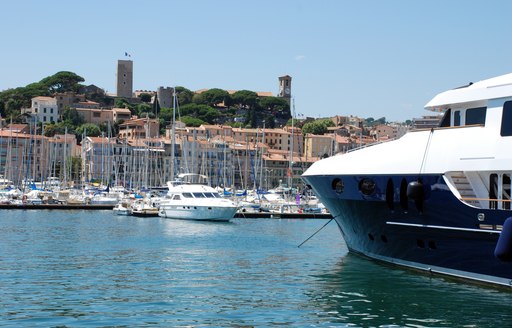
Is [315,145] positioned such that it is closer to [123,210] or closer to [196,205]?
[123,210]

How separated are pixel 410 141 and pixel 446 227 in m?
2.76

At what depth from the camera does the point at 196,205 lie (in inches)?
2253

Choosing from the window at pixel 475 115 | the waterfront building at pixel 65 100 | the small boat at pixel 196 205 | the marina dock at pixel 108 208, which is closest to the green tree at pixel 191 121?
the waterfront building at pixel 65 100

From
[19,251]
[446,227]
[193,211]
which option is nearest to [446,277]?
[446,227]

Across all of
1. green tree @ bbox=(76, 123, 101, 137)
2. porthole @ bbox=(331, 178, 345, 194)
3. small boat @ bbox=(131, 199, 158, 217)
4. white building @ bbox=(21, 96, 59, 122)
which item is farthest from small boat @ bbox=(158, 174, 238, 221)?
white building @ bbox=(21, 96, 59, 122)

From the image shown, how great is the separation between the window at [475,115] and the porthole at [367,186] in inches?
120

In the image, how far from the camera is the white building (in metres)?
171

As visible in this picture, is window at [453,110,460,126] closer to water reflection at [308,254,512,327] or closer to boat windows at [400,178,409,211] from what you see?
boat windows at [400,178,409,211]

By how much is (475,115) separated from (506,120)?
1.29m

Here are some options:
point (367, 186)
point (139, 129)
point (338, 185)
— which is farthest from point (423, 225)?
point (139, 129)

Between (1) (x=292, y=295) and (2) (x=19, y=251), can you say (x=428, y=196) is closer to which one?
(1) (x=292, y=295)

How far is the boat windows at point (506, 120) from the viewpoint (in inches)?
811

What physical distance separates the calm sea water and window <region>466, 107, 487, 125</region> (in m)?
4.01

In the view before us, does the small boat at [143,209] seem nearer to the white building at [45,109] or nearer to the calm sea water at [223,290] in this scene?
the calm sea water at [223,290]
